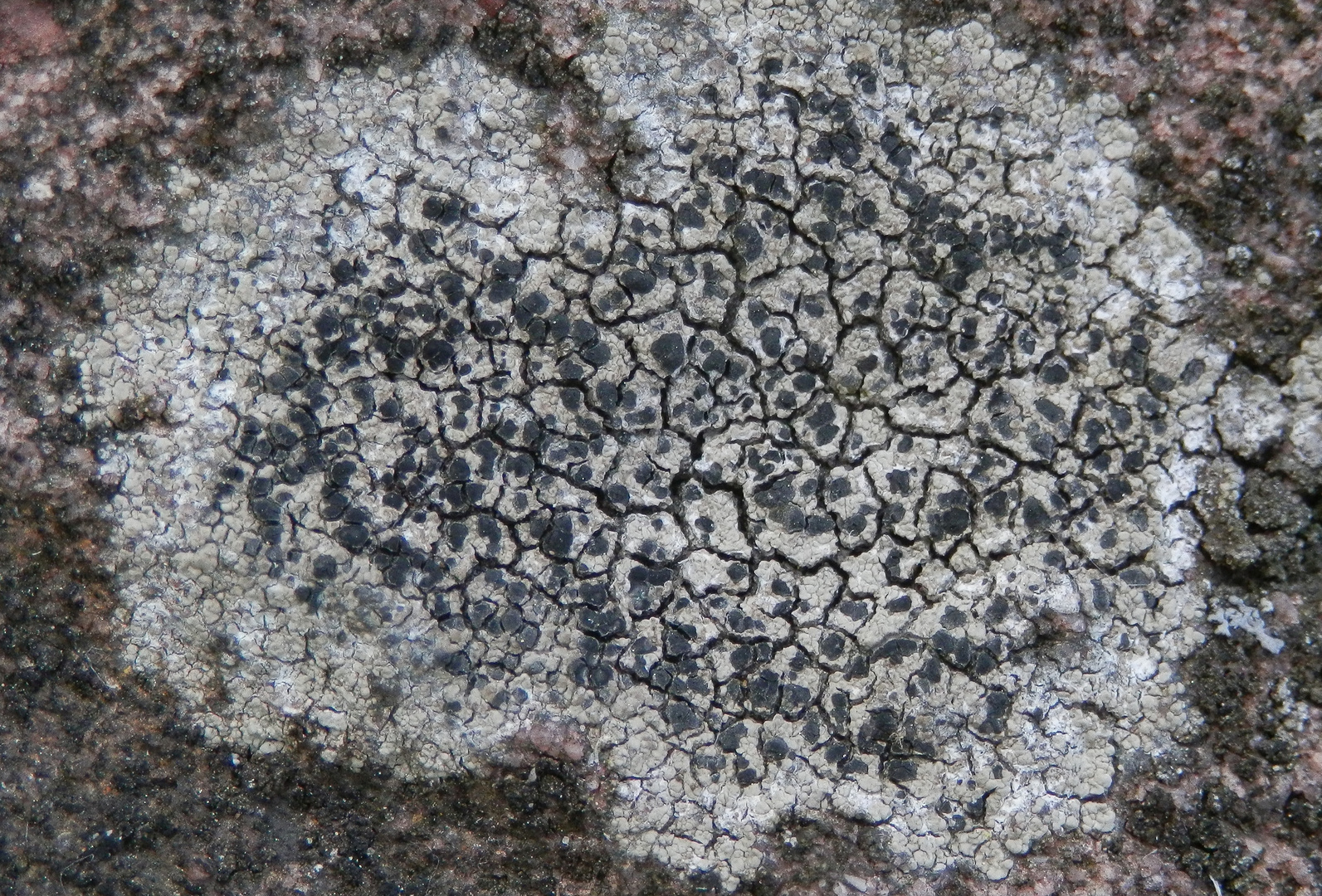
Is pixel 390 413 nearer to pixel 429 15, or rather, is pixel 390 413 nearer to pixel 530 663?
pixel 530 663

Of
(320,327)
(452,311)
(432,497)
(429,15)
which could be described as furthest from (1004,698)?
(429,15)

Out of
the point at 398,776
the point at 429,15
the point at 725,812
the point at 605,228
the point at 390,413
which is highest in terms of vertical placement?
the point at 429,15

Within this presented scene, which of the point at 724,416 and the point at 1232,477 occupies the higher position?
the point at 1232,477
